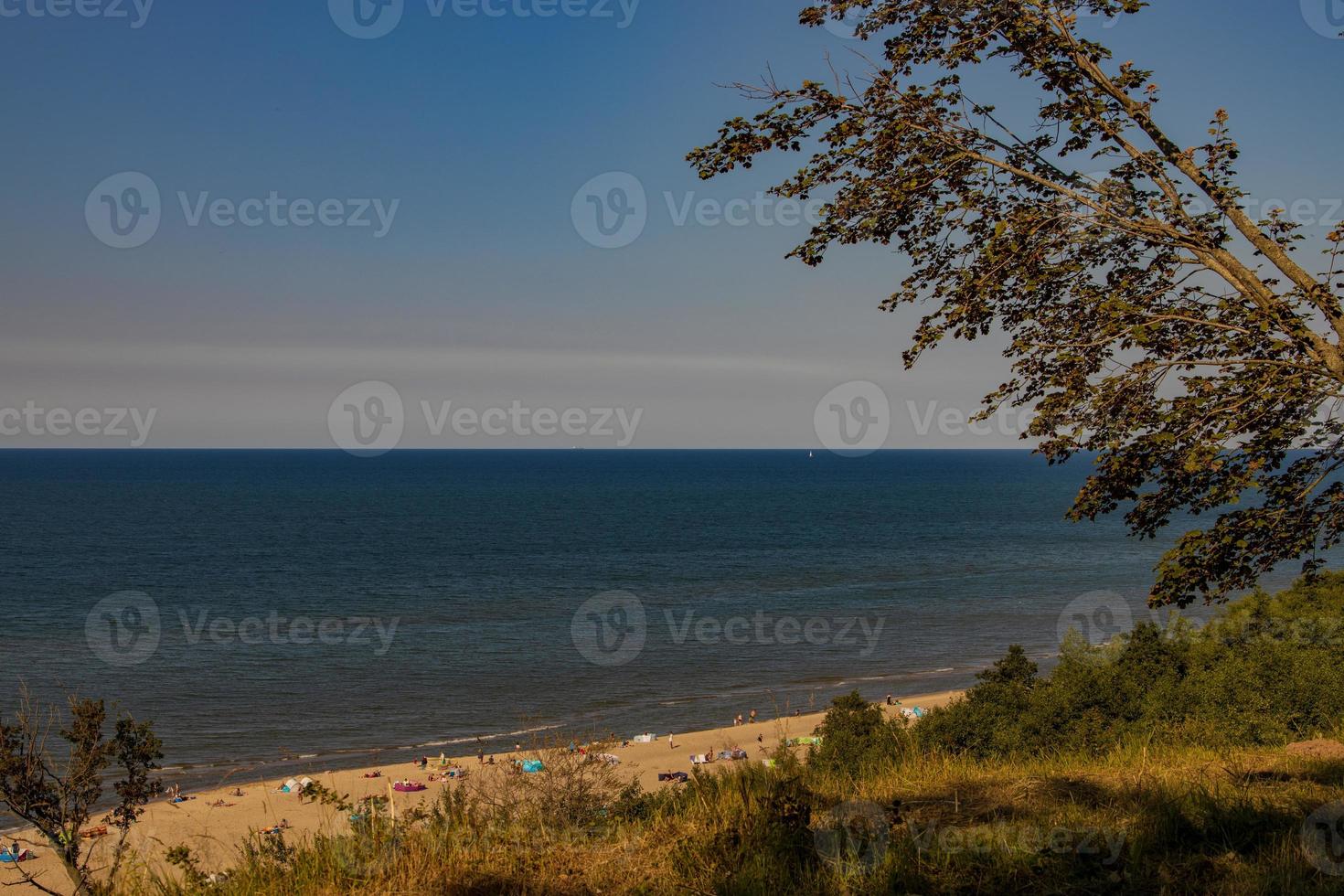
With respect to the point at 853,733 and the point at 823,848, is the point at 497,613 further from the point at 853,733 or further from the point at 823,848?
the point at 823,848

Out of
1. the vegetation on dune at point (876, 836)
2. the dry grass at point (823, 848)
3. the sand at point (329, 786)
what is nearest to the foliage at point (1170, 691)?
the sand at point (329, 786)

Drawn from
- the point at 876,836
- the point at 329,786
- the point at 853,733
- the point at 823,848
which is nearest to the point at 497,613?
the point at 329,786

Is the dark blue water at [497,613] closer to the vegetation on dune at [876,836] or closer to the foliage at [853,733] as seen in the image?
the foliage at [853,733]

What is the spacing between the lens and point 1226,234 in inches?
258

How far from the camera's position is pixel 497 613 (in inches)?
2362

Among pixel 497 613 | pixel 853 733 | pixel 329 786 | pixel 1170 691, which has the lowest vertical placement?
pixel 329 786

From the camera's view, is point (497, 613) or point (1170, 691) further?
point (497, 613)

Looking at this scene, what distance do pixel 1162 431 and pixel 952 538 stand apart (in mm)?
100316

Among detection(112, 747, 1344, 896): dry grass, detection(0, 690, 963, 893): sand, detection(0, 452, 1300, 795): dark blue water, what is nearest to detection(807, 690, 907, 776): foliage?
detection(0, 690, 963, 893): sand

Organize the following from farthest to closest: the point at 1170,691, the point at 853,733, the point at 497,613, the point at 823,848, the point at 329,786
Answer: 1. the point at 497,613
2. the point at 329,786
3. the point at 853,733
4. the point at 1170,691
5. the point at 823,848

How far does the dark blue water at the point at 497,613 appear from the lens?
39094 millimetres

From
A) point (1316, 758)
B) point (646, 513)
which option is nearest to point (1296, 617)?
point (1316, 758)

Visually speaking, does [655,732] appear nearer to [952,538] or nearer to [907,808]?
[907,808]

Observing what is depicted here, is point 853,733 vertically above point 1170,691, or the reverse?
point 1170,691
